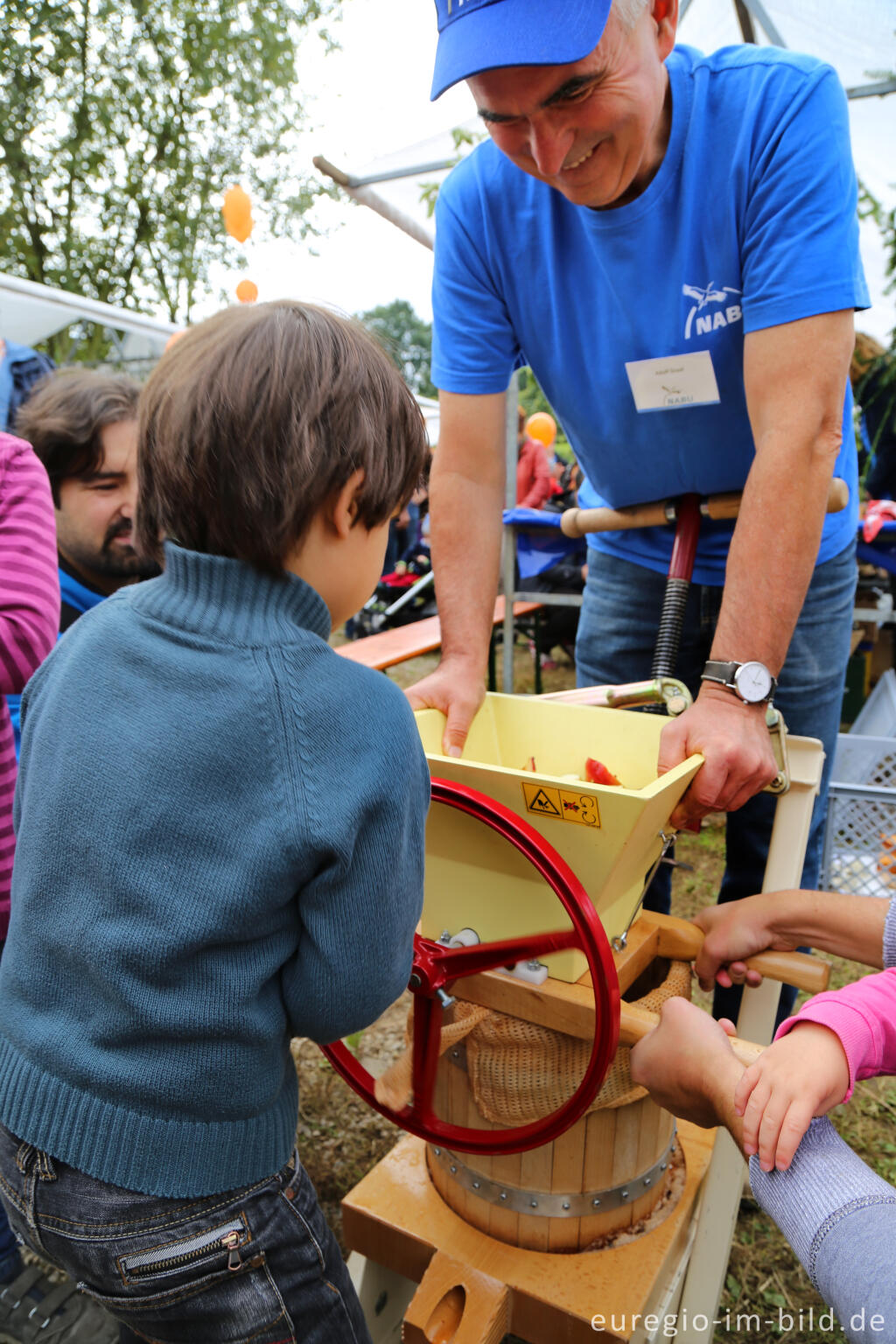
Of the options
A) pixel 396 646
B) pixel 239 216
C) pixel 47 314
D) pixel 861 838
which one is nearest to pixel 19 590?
pixel 861 838

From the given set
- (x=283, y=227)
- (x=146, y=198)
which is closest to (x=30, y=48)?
(x=146, y=198)

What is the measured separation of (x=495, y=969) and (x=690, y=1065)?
258 millimetres

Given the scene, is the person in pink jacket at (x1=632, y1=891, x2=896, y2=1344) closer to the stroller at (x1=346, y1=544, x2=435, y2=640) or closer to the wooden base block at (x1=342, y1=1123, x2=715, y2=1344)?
the wooden base block at (x1=342, y1=1123, x2=715, y2=1344)

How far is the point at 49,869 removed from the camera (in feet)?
2.44

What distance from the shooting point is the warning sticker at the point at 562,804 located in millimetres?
905

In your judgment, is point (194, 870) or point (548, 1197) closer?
point (194, 870)

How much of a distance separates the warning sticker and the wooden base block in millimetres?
648

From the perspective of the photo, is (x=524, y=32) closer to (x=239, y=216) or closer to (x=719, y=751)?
(x=719, y=751)

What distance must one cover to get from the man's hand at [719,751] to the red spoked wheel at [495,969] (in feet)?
0.63

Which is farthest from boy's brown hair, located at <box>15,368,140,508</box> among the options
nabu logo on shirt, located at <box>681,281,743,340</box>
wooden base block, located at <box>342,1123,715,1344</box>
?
wooden base block, located at <box>342,1123,715,1344</box>

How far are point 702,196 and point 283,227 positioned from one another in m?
14.1

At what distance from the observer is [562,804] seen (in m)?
0.92

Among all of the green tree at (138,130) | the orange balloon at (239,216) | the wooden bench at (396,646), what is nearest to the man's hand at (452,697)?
the wooden bench at (396,646)

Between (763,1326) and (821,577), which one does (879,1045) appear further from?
(763,1326)
